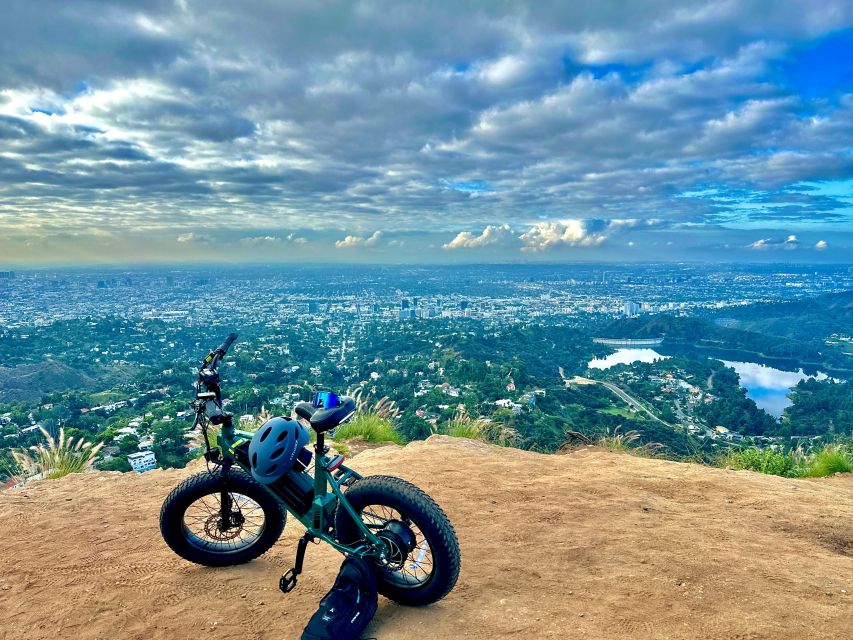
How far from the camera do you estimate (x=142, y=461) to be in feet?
35.3

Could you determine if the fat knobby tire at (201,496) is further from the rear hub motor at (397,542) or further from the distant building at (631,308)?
the distant building at (631,308)

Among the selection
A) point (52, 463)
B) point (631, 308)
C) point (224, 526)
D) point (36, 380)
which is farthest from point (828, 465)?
point (631, 308)

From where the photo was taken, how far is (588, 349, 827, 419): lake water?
3331cm

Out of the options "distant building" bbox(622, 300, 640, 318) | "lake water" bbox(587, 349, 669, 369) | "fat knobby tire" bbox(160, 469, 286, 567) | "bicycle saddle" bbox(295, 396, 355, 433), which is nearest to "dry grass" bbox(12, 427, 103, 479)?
"fat knobby tire" bbox(160, 469, 286, 567)

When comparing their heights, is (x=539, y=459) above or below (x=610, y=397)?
above

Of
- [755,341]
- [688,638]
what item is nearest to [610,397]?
[688,638]

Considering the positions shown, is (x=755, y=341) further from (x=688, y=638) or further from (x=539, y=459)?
(x=688, y=638)

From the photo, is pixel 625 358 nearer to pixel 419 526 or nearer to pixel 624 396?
pixel 624 396

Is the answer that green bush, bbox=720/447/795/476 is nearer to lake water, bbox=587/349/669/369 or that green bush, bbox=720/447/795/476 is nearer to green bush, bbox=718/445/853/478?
green bush, bbox=718/445/853/478

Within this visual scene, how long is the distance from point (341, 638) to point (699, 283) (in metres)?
121

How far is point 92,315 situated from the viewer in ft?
187

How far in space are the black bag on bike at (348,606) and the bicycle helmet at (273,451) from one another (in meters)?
0.88

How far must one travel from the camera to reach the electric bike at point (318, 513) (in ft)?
11.8

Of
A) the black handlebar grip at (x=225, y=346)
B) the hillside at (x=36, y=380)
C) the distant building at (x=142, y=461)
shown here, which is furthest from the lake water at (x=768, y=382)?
the hillside at (x=36, y=380)
